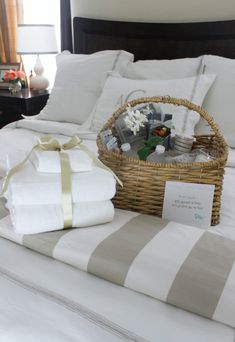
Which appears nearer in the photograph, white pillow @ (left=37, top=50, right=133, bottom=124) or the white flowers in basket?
the white flowers in basket

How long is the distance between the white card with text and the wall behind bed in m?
1.61

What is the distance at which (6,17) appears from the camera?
2973 millimetres

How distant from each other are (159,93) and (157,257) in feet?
3.71

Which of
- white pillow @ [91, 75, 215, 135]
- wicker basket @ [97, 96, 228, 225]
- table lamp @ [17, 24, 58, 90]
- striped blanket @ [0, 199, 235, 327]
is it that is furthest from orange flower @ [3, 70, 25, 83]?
striped blanket @ [0, 199, 235, 327]

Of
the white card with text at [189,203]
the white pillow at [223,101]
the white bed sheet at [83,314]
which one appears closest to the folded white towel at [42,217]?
the white bed sheet at [83,314]

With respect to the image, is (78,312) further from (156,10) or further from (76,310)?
(156,10)

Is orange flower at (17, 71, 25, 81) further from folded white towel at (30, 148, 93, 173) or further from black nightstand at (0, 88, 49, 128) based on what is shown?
folded white towel at (30, 148, 93, 173)

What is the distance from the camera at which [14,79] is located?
2.73 m

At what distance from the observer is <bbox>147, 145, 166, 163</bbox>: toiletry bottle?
1.07 m

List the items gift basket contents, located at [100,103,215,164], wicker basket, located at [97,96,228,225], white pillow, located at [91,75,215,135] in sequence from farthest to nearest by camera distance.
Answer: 1. white pillow, located at [91,75,215,135]
2. gift basket contents, located at [100,103,215,164]
3. wicker basket, located at [97,96,228,225]

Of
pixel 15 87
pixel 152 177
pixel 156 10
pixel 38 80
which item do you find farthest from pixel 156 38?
pixel 152 177

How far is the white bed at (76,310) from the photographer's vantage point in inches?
22.9

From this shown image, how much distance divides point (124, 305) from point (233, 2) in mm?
2061

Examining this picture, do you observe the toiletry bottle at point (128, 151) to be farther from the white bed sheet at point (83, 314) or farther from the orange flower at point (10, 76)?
the orange flower at point (10, 76)
